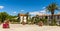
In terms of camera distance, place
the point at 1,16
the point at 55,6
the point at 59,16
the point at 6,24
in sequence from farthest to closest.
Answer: the point at 59,16
the point at 1,16
the point at 55,6
the point at 6,24

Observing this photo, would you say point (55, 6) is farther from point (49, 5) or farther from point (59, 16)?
point (59, 16)

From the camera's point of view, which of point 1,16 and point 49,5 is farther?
point 1,16

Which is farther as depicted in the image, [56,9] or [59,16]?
[59,16]

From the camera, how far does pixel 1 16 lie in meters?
63.3

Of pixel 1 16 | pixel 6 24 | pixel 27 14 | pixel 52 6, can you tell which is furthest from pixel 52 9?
pixel 6 24

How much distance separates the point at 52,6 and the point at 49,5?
142 cm

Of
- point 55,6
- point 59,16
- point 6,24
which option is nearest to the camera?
point 6,24

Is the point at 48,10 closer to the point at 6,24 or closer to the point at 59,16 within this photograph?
the point at 59,16

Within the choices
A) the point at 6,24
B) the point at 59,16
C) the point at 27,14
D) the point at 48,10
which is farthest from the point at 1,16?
the point at 6,24

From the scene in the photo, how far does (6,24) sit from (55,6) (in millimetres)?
35090

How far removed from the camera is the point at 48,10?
56.4 meters

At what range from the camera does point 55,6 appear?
54.9m

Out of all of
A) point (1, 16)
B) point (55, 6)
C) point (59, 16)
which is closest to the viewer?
point (55, 6)

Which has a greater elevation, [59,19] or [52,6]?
[52,6]
